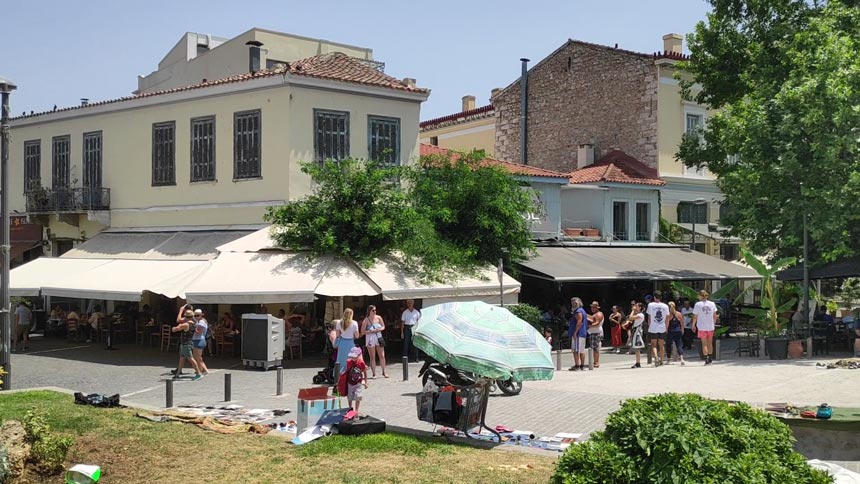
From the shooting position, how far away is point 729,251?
37062 mm

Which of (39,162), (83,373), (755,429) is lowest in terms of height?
(83,373)

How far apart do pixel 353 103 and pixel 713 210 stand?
17.7 meters

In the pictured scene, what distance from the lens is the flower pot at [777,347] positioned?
70.9ft

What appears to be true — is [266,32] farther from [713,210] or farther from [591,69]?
[713,210]

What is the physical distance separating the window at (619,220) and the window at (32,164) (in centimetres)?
1963

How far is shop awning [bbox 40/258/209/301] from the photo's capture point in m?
21.3

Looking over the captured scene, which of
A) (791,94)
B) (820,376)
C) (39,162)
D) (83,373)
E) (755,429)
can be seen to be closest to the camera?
(755,429)

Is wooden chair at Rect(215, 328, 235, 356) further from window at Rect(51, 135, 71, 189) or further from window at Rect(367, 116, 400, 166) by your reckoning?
window at Rect(51, 135, 71, 189)

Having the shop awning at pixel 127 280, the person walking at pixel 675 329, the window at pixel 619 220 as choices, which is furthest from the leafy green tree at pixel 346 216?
the window at pixel 619 220

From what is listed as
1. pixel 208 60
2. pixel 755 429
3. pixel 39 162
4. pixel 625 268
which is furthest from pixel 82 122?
pixel 755 429

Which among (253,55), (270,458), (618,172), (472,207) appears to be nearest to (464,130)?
(618,172)

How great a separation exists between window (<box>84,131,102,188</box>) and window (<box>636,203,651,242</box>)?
1858 centimetres

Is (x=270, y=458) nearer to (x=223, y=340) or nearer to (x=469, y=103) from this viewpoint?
(x=223, y=340)

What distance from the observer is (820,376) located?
17609 mm
